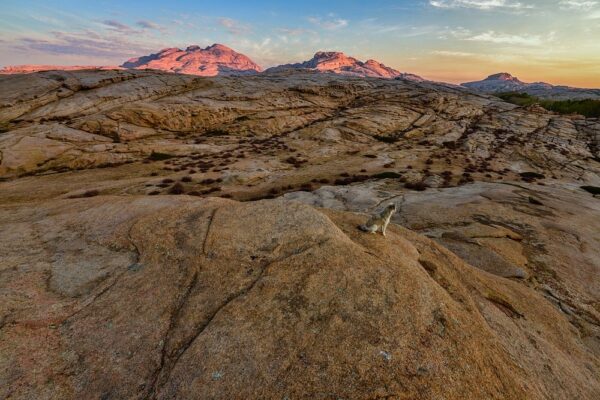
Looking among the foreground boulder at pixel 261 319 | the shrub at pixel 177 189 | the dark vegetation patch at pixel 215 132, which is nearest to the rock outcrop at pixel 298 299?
the foreground boulder at pixel 261 319

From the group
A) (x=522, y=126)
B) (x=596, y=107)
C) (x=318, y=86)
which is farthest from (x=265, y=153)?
(x=596, y=107)

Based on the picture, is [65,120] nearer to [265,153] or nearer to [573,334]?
[265,153]

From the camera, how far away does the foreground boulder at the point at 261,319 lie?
5.66 meters

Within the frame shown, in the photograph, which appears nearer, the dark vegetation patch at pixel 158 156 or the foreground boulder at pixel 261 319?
the foreground boulder at pixel 261 319

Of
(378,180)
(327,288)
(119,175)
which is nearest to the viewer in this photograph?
(327,288)

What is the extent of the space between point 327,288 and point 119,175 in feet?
140

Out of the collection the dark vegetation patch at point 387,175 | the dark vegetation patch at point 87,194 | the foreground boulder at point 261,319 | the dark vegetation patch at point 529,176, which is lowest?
the dark vegetation patch at point 529,176

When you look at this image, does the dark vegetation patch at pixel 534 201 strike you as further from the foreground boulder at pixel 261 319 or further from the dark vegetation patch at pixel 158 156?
the dark vegetation patch at pixel 158 156

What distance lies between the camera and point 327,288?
300 inches

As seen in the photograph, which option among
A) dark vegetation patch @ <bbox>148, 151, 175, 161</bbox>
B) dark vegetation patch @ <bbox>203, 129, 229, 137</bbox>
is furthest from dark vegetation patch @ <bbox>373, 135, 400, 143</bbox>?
dark vegetation patch @ <bbox>148, 151, 175, 161</bbox>

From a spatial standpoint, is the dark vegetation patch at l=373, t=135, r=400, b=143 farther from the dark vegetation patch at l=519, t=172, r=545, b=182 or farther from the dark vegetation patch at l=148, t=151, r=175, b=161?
the dark vegetation patch at l=148, t=151, r=175, b=161

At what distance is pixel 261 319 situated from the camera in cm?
680

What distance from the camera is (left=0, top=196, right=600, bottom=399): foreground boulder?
5656mm

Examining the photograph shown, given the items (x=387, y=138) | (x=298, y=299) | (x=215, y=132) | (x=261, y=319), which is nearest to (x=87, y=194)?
(x=261, y=319)
